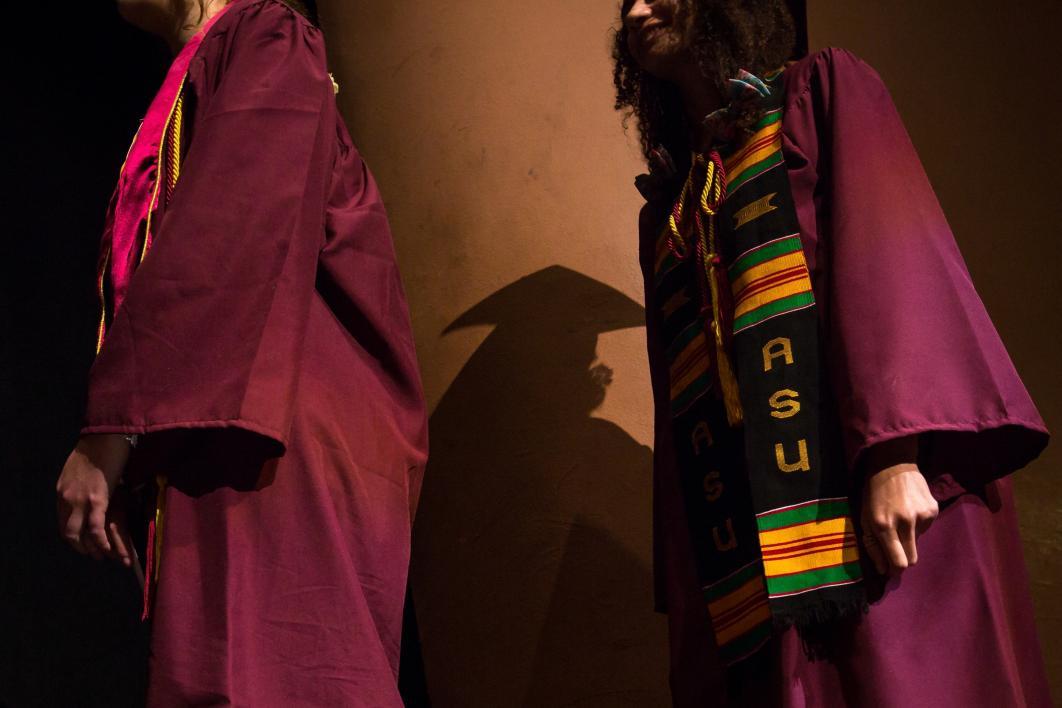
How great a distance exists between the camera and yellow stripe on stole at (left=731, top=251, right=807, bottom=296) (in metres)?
1.61

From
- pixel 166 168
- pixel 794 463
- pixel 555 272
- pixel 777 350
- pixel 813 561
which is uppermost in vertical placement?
pixel 166 168

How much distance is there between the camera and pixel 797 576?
1.48 m

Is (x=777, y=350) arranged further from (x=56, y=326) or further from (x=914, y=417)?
(x=56, y=326)

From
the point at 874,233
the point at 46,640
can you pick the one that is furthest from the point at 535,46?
the point at 46,640

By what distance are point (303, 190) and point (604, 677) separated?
1.03 meters

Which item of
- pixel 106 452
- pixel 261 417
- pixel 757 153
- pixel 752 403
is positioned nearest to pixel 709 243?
pixel 757 153

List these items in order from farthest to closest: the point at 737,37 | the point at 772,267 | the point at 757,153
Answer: the point at 737,37 → the point at 757,153 → the point at 772,267

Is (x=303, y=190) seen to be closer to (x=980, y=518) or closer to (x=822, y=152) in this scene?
(x=822, y=152)

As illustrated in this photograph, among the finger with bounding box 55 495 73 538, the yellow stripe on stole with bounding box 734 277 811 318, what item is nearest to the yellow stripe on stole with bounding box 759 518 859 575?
the yellow stripe on stole with bounding box 734 277 811 318

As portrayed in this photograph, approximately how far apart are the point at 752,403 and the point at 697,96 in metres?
0.64

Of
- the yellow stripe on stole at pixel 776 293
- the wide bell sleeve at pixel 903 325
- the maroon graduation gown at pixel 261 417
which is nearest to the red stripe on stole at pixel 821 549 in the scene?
the wide bell sleeve at pixel 903 325

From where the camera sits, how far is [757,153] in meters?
1.73

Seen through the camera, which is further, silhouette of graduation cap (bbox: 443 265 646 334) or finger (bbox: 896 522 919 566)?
silhouette of graduation cap (bbox: 443 265 646 334)

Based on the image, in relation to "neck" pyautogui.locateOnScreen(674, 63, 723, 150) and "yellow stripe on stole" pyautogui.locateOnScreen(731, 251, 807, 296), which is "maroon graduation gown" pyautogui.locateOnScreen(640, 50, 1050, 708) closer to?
"yellow stripe on stole" pyautogui.locateOnScreen(731, 251, 807, 296)
